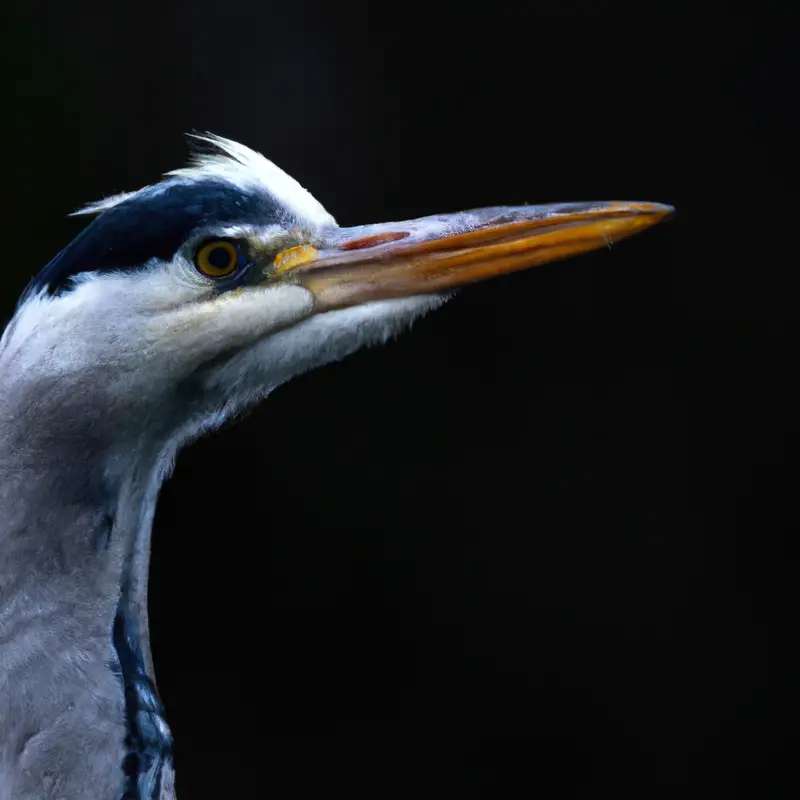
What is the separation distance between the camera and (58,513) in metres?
0.92

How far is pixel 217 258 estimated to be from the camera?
0.96 m

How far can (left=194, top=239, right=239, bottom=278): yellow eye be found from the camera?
0.94m

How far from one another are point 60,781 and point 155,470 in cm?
29

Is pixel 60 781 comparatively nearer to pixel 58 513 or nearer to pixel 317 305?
pixel 58 513

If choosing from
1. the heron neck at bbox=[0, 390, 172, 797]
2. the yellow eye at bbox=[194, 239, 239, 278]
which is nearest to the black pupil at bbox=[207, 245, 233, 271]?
the yellow eye at bbox=[194, 239, 239, 278]

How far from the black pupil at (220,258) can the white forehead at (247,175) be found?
0.07m

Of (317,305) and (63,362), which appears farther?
(317,305)

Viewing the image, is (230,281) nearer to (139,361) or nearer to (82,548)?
(139,361)

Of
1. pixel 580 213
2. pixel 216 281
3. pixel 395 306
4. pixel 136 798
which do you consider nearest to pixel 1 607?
pixel 136 798

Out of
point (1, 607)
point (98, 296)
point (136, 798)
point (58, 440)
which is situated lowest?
point (136, 798)

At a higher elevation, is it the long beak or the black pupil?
the black pupil

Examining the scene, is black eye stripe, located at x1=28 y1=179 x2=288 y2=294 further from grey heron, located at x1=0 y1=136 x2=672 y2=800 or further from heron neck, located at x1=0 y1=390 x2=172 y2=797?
heron neck, located at x1=0 y1=390 x2=172 y2=797

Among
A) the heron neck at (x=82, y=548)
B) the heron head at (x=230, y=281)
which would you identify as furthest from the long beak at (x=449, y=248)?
the heron neck at (x=82, y=548)

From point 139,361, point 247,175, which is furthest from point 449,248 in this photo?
point 139,361
